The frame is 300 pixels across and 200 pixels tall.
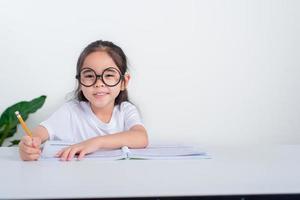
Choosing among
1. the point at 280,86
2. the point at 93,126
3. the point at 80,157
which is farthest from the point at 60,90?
the point at 280,86

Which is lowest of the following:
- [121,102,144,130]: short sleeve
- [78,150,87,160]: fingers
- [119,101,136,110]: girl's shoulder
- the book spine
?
the book spine

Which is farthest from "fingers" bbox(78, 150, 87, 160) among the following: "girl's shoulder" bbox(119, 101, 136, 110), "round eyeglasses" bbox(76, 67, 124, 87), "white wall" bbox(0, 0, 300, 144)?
"white wall" bbox(0, 0, 300, 144)

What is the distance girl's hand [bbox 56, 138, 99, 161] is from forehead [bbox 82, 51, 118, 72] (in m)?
0.34

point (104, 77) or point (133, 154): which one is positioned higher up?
point (104, 77)

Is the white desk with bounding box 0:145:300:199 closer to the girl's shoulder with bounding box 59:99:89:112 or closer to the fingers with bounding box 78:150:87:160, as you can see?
the fingers with bounding box 78:150:87:160

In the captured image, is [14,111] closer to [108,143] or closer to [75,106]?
[75,106]

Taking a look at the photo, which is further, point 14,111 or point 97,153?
point 14,111

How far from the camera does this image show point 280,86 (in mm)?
1853

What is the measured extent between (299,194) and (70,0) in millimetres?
1398

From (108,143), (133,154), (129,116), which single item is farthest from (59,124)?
(133,154)

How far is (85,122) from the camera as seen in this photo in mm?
1521

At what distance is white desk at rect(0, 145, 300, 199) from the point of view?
669 millimetres

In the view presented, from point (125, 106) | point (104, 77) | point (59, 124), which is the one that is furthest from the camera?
point (125, 106)

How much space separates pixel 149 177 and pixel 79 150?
1.05ft
